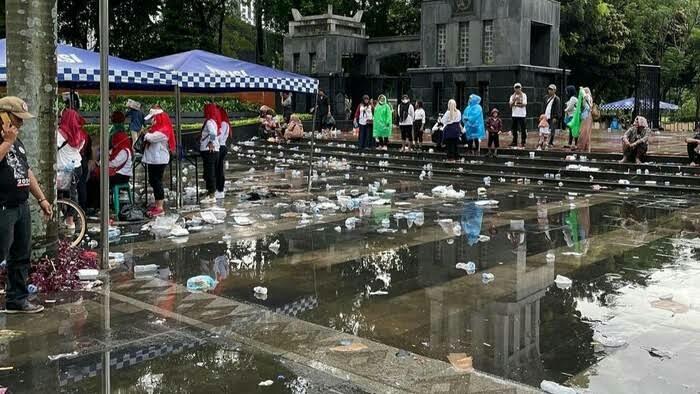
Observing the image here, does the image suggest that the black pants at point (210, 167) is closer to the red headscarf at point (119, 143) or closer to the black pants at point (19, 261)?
the red headscarf at point (119, 143)

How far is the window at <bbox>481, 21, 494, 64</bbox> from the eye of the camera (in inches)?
984

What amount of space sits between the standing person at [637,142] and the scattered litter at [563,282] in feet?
30.4

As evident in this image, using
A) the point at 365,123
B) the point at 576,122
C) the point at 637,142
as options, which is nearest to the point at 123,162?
the point at 637,142

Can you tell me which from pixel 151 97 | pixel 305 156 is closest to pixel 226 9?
pixel 151 97

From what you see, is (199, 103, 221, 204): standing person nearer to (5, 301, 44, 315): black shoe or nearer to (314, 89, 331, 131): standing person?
(5, 301, 44, 315): black shoe

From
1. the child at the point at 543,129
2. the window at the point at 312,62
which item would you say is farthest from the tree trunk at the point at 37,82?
the window at the point at 312,62

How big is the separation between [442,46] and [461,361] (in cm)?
2302

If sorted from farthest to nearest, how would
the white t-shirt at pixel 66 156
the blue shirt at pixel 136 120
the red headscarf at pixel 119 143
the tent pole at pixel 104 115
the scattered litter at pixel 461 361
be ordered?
1. the blue shirt at pixel 136 120
2. the red headscarf at pixel 119 143
3. the white t-shirt at pixel 66 156
4. the tent pole at pixel 104 115
5. the scattered litter at pixel 461 361

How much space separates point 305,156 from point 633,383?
17.2m

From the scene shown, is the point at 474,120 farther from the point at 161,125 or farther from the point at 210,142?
the point at 161,125

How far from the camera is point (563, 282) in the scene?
6.91 metres

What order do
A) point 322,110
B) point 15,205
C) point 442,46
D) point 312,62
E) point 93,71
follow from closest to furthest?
point 15,205, point 93,71, point 442,46, point 322,110, point 312,62

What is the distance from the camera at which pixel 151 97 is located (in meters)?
27.1

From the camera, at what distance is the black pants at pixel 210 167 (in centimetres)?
1223
